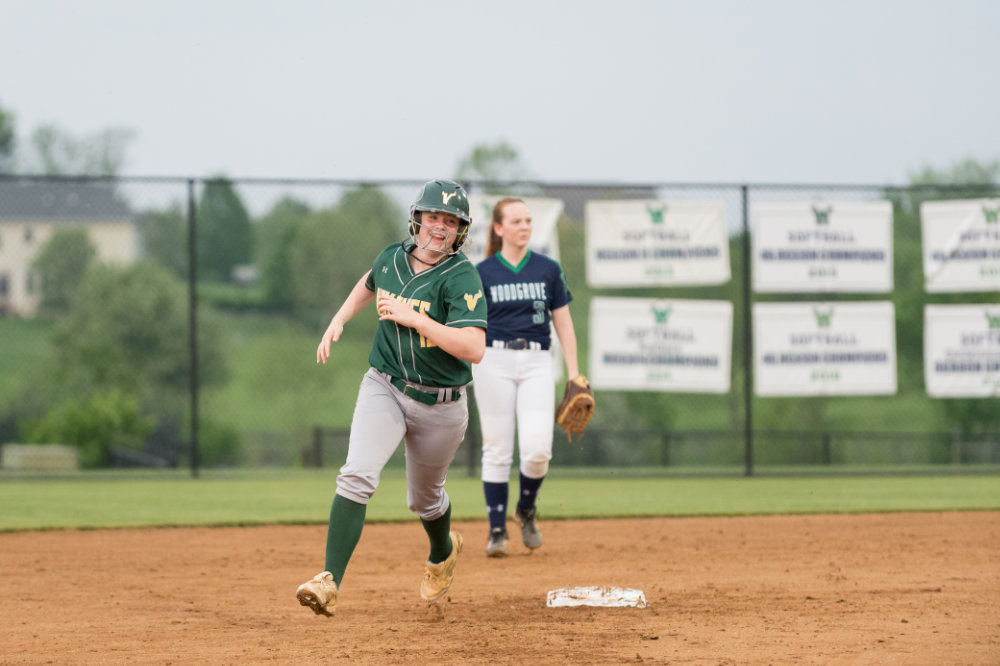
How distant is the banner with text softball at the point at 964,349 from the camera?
13.5 metres

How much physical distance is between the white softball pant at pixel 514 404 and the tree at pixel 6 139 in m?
53.3

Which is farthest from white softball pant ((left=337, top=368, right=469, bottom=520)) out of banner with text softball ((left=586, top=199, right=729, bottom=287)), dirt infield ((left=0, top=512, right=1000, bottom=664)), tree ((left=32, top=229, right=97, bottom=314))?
tree ((left=32, top=229, right=97, bottom=314))

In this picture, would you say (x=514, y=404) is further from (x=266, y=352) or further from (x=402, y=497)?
(x=266, y=352)

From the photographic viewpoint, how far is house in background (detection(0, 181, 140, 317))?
5384 cm

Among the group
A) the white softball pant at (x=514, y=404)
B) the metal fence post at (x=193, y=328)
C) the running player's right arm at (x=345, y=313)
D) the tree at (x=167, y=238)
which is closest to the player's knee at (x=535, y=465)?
the white softball pant at (x=514, y=404)

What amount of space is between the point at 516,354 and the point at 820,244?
687cm

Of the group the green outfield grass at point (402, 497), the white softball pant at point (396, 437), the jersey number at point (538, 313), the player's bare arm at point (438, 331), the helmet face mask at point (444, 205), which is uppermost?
the helmet face mask at point (444, 205)

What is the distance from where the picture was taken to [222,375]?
45.8m

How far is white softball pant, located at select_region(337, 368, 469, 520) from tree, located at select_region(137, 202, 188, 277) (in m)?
44.9

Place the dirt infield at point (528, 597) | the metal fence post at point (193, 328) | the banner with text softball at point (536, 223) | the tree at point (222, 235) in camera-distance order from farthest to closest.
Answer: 1. the tree at point (222, 235)
2. the banner with text softball at point (536, 223)
3. the metal fence post at point (193, 328)
4. the dirt infield at point (528, 597)

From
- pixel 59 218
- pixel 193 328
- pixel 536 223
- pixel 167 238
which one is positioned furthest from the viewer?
pixel 59 218

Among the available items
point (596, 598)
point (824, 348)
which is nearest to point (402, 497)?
point (824, 348)

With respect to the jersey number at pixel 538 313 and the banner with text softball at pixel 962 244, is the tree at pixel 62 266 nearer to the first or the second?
the banner with text softball at pixel 962 244

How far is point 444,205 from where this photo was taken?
16.4ft
